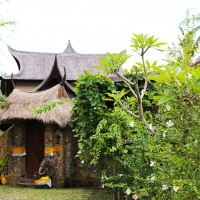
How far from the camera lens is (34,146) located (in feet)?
38.7

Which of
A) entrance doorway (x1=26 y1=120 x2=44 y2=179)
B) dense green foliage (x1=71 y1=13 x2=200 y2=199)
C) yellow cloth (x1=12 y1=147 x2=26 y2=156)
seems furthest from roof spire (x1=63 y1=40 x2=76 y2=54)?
dense green foliage (x1=71 y1=13 x2=200 y2=199)

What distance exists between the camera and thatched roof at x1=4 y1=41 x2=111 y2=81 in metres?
18.4

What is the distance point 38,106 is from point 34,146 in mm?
1753

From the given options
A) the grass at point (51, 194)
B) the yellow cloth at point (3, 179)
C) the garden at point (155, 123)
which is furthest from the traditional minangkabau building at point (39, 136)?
the garden at point (155, 123)

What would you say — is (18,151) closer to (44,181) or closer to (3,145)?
(3,145)

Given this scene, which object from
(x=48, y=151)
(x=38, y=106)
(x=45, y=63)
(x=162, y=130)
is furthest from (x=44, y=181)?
(x=45, y=63)

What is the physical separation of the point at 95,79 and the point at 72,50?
567 inches

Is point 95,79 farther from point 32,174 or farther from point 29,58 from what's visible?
point 29,58

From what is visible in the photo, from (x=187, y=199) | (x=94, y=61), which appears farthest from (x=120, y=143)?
(x=94, y=61)

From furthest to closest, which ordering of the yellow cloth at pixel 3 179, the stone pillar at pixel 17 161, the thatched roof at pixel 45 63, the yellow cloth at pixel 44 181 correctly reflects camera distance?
the thatched roof at pixel 45 63 < the yellow cloth at pixel 3 179 < the stone pillar at pixel 17 161 < the yellow cloth at pixel 44 181

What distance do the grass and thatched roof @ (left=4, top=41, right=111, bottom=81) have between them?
337 inches

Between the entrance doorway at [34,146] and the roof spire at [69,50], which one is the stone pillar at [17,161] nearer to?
the entrance doorway at [34,146]

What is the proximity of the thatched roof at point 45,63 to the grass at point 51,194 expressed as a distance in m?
8.56

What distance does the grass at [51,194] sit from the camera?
846 cm
